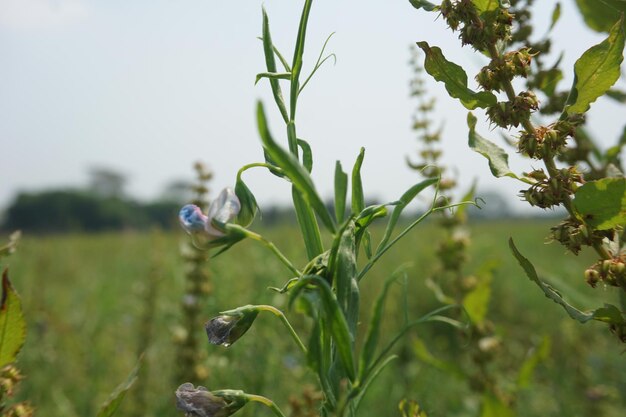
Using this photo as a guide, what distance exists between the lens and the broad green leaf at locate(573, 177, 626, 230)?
583mm

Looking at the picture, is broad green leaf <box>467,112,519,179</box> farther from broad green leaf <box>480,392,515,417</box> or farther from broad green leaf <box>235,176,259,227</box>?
broad green leaf <box>480,392,515,417</box>

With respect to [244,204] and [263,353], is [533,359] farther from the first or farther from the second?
[244,204]

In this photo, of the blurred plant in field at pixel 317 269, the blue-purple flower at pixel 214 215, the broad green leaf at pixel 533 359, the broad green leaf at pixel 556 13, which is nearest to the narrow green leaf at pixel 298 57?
the blurred plant in field at pixel 317 269

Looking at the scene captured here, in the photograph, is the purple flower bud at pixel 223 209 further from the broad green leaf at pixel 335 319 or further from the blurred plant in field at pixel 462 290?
the blurred plant in field at pixel 462 290

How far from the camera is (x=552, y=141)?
24.3 inches

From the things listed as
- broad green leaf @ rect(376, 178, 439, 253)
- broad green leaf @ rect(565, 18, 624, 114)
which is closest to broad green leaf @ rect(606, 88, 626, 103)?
broad green leaf @ rect(565, 18, 624, 114)

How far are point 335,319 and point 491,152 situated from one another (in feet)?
1.00

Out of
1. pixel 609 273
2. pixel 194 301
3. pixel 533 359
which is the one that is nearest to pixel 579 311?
pixel 609 273

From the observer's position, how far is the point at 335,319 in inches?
18.3

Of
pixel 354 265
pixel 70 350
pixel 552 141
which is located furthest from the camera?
pixel 70 350

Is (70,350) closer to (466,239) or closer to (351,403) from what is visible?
(466,239)

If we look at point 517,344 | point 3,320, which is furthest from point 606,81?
point 517,344

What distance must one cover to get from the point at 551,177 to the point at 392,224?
0.63 feet

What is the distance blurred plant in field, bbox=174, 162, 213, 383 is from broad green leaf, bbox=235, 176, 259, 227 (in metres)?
1.04
